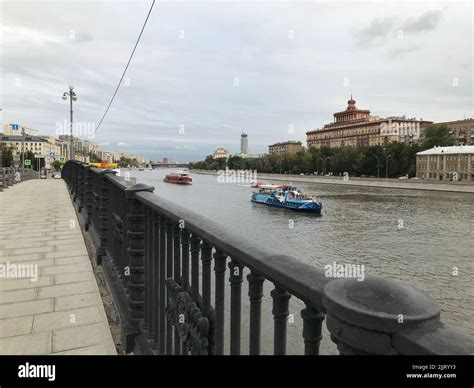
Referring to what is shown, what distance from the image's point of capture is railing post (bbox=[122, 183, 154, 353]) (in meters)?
3.09

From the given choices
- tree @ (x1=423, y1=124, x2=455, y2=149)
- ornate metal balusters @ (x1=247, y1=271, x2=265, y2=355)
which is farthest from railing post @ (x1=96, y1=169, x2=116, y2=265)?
tree @ (x1=423, y1=124, x2=455, y2=149)

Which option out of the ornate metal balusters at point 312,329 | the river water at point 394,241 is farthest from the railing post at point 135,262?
the river water at point 394,241

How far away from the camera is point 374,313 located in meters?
0.88

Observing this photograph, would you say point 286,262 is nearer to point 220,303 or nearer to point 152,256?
point 220,303

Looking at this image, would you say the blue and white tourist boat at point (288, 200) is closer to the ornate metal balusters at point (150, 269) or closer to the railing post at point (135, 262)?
the railing post at point (135, 262)

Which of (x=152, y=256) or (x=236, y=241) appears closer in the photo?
(x=236, y=241)

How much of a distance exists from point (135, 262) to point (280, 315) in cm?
207

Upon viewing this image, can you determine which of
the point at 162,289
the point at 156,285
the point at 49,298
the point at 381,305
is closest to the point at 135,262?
the point at 156,285

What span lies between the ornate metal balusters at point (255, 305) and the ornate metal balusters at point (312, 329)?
11.2 inches

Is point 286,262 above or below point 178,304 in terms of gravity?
above

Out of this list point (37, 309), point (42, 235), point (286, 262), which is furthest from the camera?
point (42, 235)
